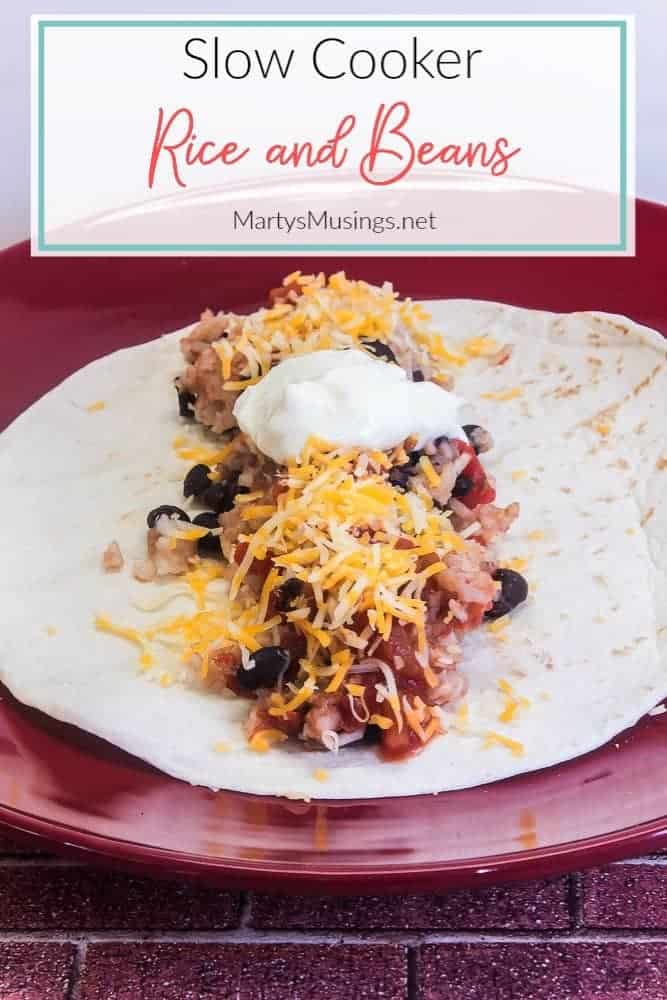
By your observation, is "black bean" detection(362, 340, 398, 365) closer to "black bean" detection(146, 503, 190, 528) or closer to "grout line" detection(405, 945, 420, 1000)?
"black bean" detection(146, 503, 190, 528)

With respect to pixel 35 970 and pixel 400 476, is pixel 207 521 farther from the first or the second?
pixel 35 970

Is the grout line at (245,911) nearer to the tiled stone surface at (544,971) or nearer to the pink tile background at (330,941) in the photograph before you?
the pink tile background at (330,941)

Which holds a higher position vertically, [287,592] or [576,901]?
[287,592]

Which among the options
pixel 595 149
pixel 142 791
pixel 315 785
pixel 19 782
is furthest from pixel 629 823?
pixel 595 149

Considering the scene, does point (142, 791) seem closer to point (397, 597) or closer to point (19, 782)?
point (19, 782)

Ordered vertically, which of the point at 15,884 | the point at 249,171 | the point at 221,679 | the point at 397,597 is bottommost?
the point at 15,884

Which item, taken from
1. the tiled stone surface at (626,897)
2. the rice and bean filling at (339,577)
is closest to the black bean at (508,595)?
the rice and bean filling at (339,577)

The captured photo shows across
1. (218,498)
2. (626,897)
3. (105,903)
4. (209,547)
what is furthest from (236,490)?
(626,897)
